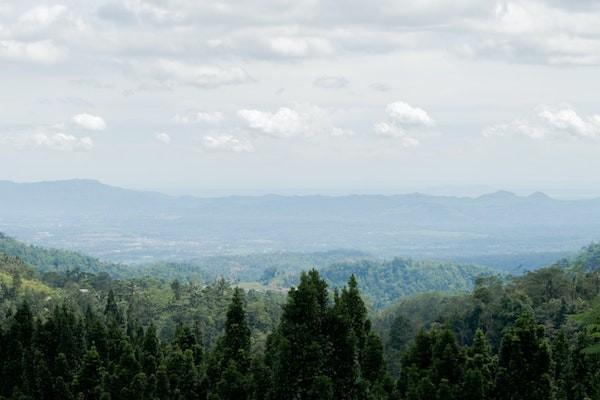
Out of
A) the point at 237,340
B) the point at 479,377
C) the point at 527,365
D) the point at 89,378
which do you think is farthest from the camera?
the point at 89,378

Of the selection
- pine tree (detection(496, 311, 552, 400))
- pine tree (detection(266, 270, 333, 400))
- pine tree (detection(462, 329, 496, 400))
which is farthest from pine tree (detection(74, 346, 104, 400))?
pine tree (detection(496, 311, 552, 400))

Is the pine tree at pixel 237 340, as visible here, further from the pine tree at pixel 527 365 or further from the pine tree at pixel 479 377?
the pine tree at pixel 527 365

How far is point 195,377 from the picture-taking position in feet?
129

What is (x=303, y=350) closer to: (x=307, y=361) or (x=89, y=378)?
(x=307, y=361)

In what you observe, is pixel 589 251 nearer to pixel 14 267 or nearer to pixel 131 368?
pixel 14 267

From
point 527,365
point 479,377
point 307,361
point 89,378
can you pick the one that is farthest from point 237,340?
point 527,365

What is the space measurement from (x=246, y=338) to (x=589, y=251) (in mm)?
157665

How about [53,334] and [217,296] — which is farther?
[217,296]

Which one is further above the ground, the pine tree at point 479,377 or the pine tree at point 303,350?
the pine tree at point 303,350

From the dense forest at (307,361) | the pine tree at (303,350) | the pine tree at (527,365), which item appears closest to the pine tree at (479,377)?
the dense forest at (307,361)

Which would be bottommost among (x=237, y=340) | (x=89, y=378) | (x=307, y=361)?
(x=89, y=378)

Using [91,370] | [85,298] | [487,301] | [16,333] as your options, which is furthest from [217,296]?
[91,370]

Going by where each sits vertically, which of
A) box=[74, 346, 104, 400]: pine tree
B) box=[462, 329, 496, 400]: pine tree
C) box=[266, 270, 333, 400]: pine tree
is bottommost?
box=[74, 346, 104, 400]: pine tree

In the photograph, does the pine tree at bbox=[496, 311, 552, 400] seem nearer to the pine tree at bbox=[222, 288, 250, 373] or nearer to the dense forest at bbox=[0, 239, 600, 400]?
the dense forest at bbox=[0, 239, 600, 400]
